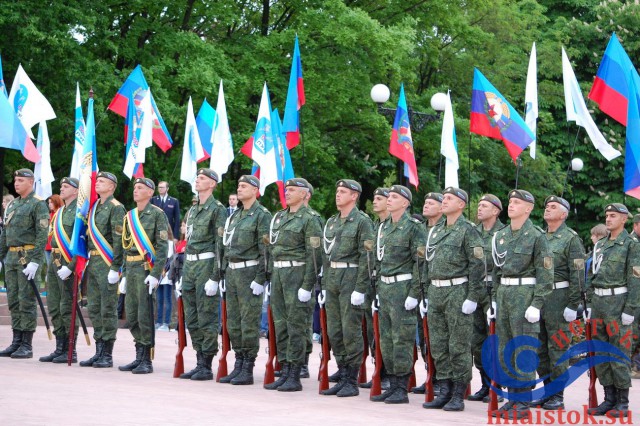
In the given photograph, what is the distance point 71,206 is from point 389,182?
11.4 metres

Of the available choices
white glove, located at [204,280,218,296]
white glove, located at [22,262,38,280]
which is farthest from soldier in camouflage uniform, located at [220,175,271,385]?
white glove, located at [22,262,38,280]

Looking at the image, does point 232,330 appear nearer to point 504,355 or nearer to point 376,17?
point 504,355

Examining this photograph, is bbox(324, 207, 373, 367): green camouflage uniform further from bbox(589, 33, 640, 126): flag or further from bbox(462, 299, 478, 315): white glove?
bbox(589, 33, 640, 126): flag

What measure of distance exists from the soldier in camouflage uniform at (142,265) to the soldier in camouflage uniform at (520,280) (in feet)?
12.7

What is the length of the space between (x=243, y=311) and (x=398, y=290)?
182 cm

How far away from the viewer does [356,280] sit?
10930 millimetres

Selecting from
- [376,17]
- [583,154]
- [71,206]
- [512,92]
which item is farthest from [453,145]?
[583,154]

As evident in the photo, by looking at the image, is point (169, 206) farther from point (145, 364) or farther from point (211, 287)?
point (211, 287)

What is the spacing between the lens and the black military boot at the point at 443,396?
10.2m

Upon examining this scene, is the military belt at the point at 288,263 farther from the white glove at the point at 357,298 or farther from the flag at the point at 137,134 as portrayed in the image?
the flag at the point at 137,134

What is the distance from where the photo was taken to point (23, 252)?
13.4 meters

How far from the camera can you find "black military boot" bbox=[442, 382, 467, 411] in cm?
1004

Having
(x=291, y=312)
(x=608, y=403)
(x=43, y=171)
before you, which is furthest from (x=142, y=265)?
(x=43, y=171)

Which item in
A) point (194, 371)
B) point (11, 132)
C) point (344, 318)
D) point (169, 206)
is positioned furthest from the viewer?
point (169, 206)
